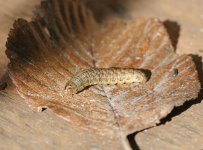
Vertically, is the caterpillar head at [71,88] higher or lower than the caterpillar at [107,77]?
lower

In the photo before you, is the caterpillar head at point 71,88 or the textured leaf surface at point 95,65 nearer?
the textured leaf surface at point 95,65

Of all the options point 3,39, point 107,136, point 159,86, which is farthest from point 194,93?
point 3,39

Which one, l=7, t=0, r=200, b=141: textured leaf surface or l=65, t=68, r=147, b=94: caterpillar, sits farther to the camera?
l=65, t=68, r=147, b=94: caterpillar

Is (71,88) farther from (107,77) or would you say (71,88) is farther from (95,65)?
(95,65)

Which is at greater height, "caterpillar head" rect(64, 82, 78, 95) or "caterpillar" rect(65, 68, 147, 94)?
"caterpillar" rect(65, 68, 147, 94)

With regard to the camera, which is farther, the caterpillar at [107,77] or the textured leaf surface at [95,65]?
the caterpillar at [107,77]
